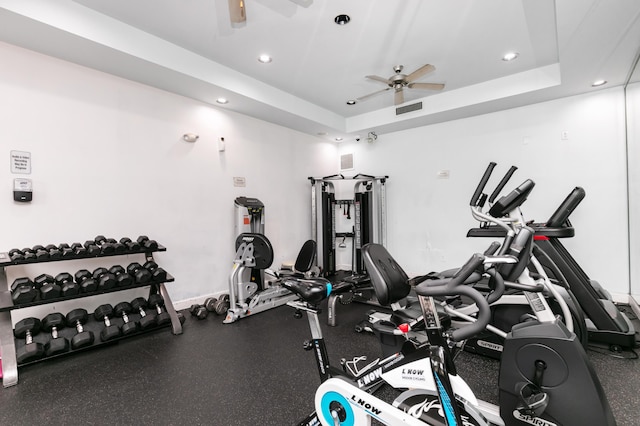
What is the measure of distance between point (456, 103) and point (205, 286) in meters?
4.63

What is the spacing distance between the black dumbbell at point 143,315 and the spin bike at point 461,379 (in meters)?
2.22

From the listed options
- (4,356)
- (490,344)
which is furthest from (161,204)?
(490,344)

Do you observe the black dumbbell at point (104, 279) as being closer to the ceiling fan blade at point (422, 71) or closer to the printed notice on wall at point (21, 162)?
the printed notice on wall at point (21, 162)

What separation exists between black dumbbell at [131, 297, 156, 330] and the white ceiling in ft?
8.40

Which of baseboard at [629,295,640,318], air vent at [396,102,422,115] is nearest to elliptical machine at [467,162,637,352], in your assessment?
baseboard at [629,295,640,318]

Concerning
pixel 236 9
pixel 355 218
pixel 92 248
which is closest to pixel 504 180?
pixel 236 9

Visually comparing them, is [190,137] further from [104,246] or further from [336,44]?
[336,44]

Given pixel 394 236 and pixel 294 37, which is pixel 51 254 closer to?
pixel 294 37

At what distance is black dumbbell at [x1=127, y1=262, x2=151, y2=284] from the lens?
2.97 meters

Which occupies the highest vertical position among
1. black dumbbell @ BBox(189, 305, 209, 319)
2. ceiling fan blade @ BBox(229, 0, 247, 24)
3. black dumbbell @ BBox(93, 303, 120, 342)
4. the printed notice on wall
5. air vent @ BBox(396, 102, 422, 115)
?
air vent @ BBox(396, 102, 422, 115)

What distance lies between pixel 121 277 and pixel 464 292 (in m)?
3.09

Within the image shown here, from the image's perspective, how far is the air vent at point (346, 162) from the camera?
251 inches

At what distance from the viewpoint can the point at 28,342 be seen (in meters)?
2.39

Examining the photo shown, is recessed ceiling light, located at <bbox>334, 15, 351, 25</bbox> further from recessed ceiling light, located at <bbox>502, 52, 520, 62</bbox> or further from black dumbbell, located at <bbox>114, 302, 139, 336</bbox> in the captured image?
black dumbbell, located at <bbox>114, 302, 139, 336</bbox>
